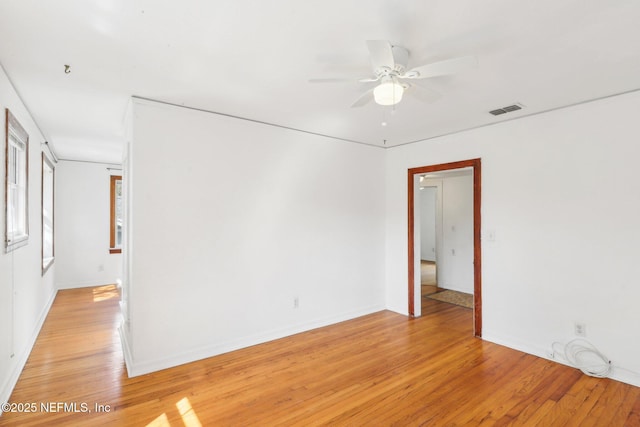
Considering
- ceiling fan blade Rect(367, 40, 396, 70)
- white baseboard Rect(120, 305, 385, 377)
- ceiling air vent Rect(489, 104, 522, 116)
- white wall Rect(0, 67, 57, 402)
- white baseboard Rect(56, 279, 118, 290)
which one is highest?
ceiling air vent Rect(489, 104, 522, 116)

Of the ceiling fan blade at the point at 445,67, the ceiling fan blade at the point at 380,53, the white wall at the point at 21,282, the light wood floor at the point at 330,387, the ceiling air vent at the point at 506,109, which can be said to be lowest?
the light wood floor at the point at 330,387

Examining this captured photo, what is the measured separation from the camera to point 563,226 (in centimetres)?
312

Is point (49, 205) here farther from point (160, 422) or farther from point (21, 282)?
point (160, 422)

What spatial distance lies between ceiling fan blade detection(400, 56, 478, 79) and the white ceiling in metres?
0.18

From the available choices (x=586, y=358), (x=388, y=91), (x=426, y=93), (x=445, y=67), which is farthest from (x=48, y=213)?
(x=586, y=358)

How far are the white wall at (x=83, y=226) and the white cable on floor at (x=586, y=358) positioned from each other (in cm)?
729

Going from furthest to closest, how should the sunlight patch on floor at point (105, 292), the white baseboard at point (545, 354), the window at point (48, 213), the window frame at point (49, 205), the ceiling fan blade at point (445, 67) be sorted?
1. the sunlight patch on floor at point (105, 292)
2. the window at point (48, 213)
3. the window frame at point (49, 205)
4. the white baseboard at point (545, 354)
5. the ceiling fan blade at point (445, 67)

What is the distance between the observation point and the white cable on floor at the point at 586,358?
2831 millimetres

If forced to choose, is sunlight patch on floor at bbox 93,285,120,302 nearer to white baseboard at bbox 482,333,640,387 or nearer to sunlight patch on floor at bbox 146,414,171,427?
sunlight patch on floor at bbox 146,414,171,427

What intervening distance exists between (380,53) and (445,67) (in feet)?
1.34

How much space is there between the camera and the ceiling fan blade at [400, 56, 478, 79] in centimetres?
172

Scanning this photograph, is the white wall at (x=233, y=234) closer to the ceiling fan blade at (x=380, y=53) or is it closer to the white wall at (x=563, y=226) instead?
the white wall at (x=563, y=226)

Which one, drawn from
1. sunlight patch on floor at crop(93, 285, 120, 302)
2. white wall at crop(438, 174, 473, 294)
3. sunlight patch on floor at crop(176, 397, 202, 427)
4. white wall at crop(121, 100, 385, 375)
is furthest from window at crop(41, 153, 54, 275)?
white wall at crop(438, 174, 473, 294)

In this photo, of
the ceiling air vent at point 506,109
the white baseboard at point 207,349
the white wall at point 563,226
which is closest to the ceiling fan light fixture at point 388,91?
the ceiling air vent at point 506,109
